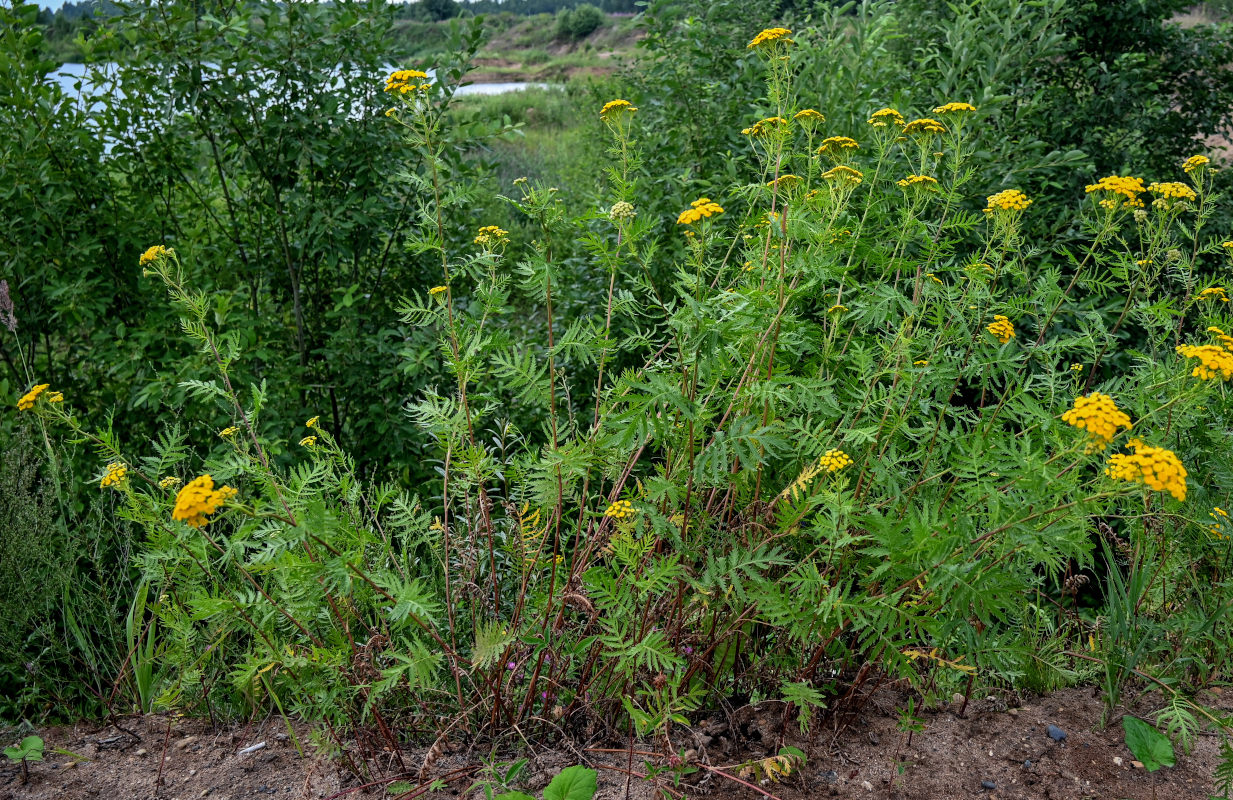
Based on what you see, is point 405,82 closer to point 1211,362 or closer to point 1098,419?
point 1098,419

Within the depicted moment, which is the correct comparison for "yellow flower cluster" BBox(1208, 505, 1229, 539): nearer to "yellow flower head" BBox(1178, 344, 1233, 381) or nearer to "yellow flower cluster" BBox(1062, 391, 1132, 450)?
"yellow flower head" BBox(1178, 344, 1233, 381)

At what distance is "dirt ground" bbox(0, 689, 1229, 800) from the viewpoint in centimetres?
192

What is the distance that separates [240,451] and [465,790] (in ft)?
3.39

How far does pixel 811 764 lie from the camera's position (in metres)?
1.99

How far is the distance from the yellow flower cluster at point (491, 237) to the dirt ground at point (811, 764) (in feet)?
3.89

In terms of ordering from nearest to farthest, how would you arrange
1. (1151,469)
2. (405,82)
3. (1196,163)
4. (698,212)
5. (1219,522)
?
(1151,469)
(698,212)
(405,82)
(1219,522)
(1196,163)

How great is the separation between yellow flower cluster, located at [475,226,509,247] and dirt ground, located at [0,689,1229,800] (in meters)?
1.19

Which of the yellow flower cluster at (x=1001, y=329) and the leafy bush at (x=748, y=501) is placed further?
the yellow flower cluster at (x=1001, y=329)

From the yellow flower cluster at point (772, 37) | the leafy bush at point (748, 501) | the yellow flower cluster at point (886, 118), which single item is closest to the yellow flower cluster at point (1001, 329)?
the leafy bush at point (748, 501)

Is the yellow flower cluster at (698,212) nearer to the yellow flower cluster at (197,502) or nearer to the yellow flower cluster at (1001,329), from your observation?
the yellow flower cluster at (1001,329)

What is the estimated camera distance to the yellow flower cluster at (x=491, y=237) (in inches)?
73.8

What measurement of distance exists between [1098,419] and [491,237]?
1.33 meters

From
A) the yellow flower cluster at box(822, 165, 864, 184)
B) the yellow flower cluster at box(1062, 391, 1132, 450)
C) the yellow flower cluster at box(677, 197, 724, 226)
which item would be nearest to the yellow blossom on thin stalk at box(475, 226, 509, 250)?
the yellow flower cluster at box(677, 197, 724, 226)

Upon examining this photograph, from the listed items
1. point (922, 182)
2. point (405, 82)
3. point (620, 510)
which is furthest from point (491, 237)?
point (922, 182)
